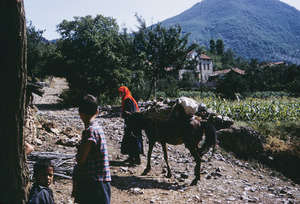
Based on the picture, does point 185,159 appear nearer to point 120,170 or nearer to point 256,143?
point 120,170

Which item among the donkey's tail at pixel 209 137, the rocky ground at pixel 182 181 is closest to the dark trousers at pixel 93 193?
the rocky ground at pixel 182 181

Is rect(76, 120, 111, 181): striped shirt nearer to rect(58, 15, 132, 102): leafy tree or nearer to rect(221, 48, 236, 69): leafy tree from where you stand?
rect(58, 15, 132, 102): leafy tree

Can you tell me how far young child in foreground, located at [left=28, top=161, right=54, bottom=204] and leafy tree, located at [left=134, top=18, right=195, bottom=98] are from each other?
52.2 feet

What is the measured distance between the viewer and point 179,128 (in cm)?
600

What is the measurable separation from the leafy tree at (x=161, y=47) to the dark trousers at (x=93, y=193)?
52.4 ft

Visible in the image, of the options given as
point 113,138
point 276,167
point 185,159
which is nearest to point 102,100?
point 113,138

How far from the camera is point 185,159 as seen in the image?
7.88 meters

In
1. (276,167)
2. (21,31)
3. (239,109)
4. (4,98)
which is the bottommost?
(276,167)

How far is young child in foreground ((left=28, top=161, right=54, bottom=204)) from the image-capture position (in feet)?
8.40

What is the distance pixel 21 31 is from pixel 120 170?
4.90 meters

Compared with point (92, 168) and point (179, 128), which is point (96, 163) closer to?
point (92, 168)

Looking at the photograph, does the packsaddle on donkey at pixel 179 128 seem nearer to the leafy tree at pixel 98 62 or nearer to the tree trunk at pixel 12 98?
the tree trunk at pixel 12 98

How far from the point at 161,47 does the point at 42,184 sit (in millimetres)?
16697

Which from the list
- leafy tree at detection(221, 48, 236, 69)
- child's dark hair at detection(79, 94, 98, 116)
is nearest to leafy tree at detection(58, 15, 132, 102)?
child's dark hair at detection(79, 94, 98, 116)
